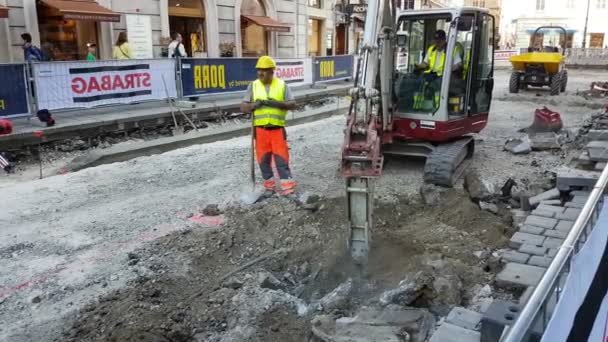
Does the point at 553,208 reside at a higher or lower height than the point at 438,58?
lower

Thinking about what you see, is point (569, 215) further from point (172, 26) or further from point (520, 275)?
point (172, 26)

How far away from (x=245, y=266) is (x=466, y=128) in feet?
15.4

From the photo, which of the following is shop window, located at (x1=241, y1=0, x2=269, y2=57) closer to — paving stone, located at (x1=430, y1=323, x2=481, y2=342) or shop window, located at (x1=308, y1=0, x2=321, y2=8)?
shop window, located at (x1=308, y1=0, x2=321, y2=8)

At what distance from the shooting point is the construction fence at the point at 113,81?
10289mm

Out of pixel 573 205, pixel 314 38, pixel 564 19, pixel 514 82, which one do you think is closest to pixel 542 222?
pixel 573 205

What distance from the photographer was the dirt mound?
4145 millimetres

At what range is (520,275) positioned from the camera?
3.65 metres

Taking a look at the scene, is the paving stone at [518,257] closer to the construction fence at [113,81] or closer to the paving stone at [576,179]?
the paving stone at [576,179]

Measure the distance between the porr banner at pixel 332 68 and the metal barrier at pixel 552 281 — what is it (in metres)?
15.8

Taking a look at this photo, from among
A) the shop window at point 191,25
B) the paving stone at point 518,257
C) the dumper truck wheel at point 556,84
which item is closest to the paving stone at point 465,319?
the paving stone at point 518,257

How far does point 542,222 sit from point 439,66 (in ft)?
12.3

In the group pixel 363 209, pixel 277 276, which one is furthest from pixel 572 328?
pixel 277 276

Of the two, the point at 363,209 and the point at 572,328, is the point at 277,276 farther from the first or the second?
the point at 572,328

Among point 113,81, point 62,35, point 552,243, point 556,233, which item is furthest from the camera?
point 62,35
